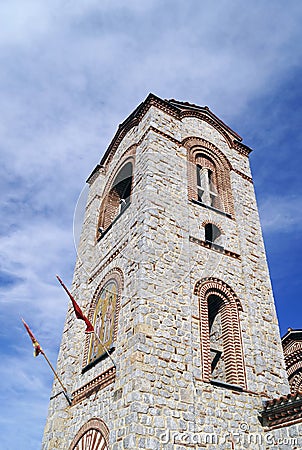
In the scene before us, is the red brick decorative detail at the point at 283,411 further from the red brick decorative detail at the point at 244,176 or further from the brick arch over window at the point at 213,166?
the red brick decorative detail at the point at 244,176

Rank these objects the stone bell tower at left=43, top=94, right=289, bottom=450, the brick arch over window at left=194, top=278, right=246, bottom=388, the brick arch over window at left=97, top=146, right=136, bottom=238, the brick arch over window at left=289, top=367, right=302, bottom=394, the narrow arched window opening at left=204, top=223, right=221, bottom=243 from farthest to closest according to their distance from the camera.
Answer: the brick arch over window at left=289, top=367, right=302, bottom=394 < the brick arch over window at left=97, top=146, right=136, bottom=238 < the narrow arched window opening at left=204, top=223, right=221, bottom=243 < the brick arch over window at left=194, top=278, right=246, bottom=388 < the stone bell tower at left=43, top=94, right=289, bottom=450

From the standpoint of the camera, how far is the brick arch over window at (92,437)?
7590mm

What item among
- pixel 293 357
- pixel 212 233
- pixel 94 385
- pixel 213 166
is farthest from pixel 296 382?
pixel 94 385

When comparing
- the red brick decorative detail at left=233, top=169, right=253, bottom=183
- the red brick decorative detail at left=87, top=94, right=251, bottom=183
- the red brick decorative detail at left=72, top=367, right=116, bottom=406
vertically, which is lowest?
the red brick decorative detail at left=72, top=367, right=116, bottom=406

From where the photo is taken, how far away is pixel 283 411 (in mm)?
7965

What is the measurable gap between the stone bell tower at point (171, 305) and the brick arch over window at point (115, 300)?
0.04 meters

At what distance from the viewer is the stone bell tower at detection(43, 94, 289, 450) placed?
7.52 m

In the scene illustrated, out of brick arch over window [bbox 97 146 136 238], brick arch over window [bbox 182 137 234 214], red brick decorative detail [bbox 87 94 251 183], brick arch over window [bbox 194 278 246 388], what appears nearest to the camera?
brick arch over window [bbox 194 278 246 388]

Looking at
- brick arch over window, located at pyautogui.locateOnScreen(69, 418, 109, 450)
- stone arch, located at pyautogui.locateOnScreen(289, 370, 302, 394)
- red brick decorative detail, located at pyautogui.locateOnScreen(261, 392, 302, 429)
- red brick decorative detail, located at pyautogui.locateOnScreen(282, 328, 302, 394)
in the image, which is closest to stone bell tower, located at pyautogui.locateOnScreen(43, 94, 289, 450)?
brick arch over window, located at pyautogui.locateOnScreen(69, 418, 109, 450)

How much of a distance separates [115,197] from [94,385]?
6731mm

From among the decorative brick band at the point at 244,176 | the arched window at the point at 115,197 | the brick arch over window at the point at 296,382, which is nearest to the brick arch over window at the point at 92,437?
the arched window at the point at 115,197

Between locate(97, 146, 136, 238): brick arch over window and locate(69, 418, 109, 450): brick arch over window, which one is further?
locate(97, 146, 136, 238): brick arch over window

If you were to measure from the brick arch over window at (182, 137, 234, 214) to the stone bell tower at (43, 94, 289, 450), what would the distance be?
45mm

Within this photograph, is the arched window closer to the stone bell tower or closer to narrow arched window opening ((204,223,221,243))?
the stone bell tower
